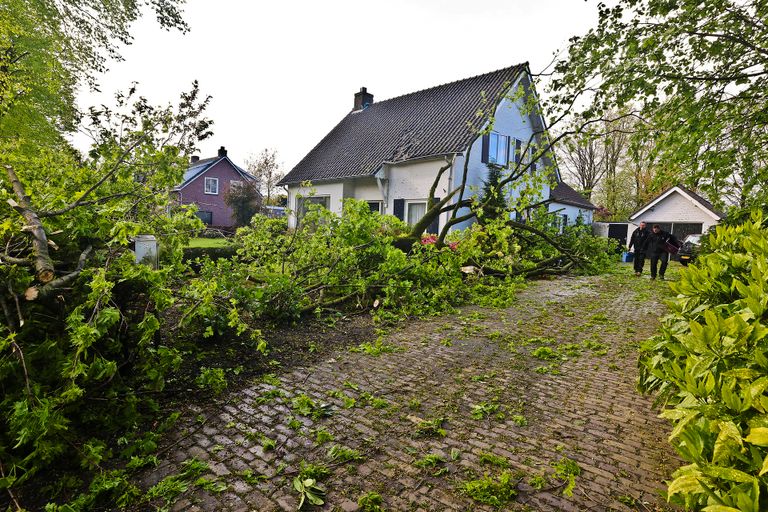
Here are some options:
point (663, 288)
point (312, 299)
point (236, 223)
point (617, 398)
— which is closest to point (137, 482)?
point (617, 398)

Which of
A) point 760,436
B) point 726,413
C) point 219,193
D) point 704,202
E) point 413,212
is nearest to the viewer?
point 760,436

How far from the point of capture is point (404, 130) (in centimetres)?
1995

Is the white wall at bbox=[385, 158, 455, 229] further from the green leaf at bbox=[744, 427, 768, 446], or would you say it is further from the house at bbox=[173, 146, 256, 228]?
the house at bbox=[173, 146, 256, 228]

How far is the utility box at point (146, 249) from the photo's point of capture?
167 inches

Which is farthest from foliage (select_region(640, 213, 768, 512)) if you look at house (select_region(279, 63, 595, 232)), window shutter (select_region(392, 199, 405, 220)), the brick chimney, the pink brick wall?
the pink brick wall

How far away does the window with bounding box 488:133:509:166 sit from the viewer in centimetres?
1778

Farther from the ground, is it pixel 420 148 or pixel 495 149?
pixel 495 149

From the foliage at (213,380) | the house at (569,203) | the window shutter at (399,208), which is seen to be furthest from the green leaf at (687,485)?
the house at (569,203)

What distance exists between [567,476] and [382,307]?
4.77m

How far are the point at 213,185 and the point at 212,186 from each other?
0.16m

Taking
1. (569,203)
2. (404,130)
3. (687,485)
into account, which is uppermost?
(404,130)

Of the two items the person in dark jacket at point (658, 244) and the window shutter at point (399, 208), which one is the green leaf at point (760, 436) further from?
the window shutter at point (399, 208)

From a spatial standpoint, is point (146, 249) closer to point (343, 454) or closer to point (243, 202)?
point (343, 454)

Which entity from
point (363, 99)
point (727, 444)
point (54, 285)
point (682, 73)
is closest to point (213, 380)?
point (54, 285)
